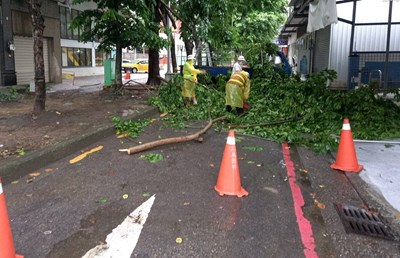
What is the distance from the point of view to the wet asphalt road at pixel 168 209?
3436 millimetres

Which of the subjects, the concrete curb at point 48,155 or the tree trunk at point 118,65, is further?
the tree trunk at point 118,65

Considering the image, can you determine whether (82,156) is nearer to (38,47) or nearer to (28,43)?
(38,47)

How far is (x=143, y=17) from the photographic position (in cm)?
1215

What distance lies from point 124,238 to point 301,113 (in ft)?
20.5

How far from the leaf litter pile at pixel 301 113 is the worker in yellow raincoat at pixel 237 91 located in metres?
0.27

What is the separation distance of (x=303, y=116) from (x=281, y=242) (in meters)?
5.61

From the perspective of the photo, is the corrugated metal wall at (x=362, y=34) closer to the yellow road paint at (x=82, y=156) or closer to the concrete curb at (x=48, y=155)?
the concrete curb at (x=48, y=155)

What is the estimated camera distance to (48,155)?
227 inches

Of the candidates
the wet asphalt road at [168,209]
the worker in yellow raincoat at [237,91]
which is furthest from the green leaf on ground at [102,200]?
the worker in yellow raincoat at [237,91]

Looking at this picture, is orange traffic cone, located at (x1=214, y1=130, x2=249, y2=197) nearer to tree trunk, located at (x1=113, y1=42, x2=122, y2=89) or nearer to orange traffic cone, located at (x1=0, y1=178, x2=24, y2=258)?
orange traffic cone, located at (x1=0, y1=178, x2=24, y2=258)

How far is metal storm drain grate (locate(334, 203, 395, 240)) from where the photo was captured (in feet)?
12.3

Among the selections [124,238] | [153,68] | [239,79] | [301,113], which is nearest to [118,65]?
[153,68]

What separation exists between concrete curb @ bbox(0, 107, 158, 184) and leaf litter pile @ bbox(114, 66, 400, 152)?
73 centimetres

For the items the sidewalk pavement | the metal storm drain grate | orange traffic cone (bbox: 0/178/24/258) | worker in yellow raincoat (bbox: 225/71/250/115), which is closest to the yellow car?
worker in yellow raincoat (bbox: 225/71/250/115)
